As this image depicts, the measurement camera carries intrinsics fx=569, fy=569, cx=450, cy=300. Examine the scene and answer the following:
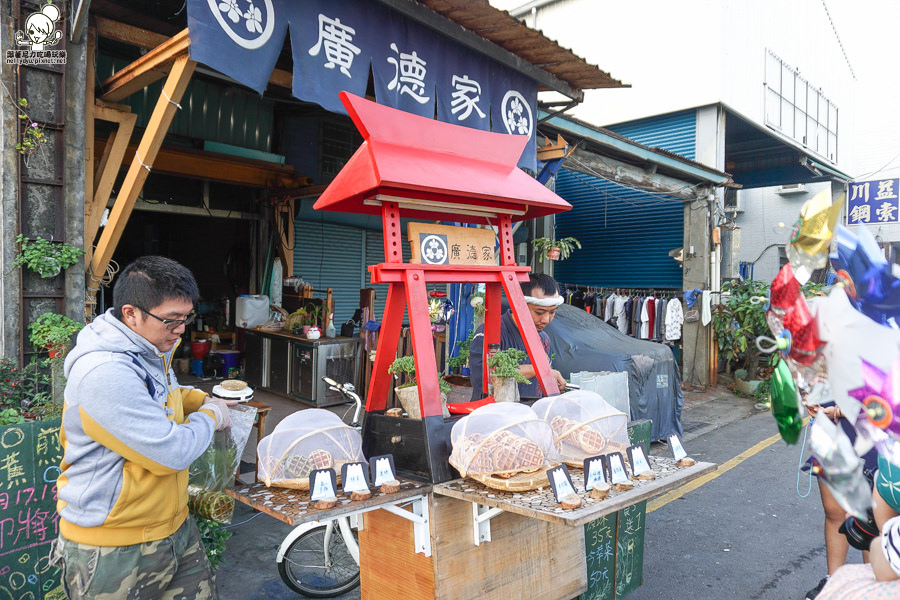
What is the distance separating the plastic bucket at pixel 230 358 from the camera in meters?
9.43

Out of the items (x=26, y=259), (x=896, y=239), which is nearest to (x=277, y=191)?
(x=26, y=259)

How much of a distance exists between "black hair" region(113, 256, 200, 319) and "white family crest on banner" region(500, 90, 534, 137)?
508cm

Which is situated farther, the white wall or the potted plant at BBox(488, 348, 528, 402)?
the white wall

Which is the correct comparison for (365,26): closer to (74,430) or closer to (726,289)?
(74,430)

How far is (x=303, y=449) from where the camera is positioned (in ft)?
8.23

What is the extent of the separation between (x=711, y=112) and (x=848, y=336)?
12.3 metres

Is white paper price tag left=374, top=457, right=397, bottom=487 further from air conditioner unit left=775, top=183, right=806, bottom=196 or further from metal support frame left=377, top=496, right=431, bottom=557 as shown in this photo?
air conditioner unit left=775, top=183, right=806, bottom=196

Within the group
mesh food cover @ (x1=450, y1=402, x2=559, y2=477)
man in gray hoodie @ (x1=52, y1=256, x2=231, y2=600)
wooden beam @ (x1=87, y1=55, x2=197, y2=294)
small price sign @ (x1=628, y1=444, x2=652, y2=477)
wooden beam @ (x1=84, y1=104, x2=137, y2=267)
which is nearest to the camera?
man in gray hoodie @ (x1=52, y1=256, x2=231, y2=600)

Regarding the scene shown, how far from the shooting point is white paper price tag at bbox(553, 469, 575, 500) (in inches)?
84.1

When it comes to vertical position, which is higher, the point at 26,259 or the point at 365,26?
the point at 365,26

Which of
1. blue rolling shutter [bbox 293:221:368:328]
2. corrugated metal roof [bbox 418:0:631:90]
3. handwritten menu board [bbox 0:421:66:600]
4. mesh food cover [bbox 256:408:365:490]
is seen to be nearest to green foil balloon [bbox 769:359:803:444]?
mesh food cover [bbox 256:408:365:490]

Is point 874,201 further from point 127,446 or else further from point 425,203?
point 127,446

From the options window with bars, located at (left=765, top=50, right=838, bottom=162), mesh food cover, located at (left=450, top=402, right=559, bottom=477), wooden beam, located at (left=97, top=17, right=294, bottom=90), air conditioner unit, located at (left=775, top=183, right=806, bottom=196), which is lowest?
mesh food cover, located at (left=450, top=402, right=559, bottom=477)

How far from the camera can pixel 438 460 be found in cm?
254
